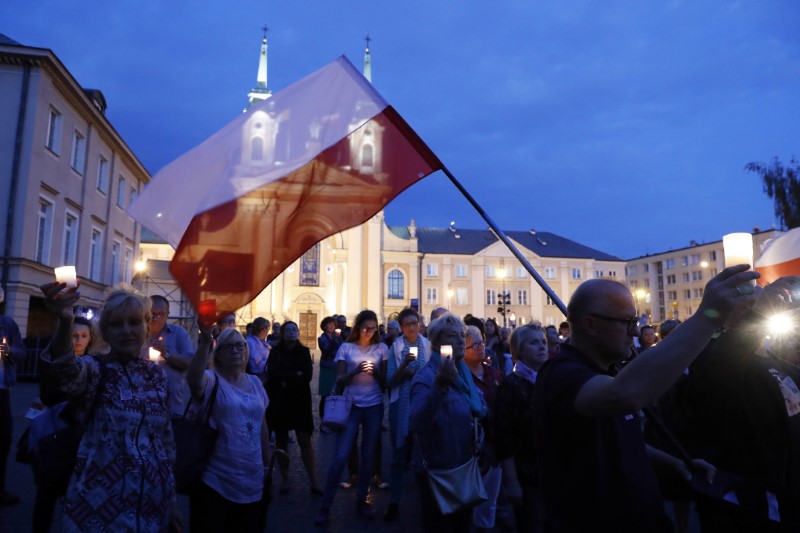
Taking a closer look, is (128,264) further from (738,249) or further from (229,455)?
(738,249)

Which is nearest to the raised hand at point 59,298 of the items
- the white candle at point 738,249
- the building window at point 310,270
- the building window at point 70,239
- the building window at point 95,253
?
the white candle at point 738,249

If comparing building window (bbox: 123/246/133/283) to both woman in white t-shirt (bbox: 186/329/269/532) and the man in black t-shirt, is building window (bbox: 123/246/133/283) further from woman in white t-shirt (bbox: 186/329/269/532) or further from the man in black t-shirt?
the man in black t-shirt

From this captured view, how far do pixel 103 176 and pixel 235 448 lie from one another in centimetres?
2701

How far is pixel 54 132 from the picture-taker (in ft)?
70.1

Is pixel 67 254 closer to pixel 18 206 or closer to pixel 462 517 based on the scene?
pixel 18 206

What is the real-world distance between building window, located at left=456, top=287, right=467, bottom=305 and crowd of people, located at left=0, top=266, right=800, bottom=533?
195 ft

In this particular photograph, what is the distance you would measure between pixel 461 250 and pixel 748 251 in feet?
218

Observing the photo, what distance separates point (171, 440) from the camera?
297 cm

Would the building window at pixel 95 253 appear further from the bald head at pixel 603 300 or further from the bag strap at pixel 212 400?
the bald head at pixel 603 300

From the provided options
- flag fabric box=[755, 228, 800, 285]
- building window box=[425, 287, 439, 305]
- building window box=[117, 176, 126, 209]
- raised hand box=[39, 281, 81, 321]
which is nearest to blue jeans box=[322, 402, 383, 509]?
raised hand box=[39, 281, 81, 321]

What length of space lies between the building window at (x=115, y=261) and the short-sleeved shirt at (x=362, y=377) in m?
25.4

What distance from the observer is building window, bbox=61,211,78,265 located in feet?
75.1

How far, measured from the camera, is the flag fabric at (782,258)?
749 cm

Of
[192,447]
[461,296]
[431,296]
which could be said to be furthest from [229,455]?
[461,296]
